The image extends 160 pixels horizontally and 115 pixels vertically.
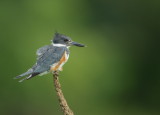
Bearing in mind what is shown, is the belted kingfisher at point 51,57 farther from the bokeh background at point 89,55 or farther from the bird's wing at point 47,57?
the bokeh background at point 89,55

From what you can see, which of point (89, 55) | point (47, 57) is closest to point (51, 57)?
point (47, 57)

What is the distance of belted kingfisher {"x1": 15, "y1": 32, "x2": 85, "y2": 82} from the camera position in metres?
3.98

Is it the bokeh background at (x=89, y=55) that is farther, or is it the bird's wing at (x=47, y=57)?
the bokeh background at (x=89, y=55)

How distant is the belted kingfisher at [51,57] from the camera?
398cm

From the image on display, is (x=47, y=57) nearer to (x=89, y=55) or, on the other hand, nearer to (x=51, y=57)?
(x=51, y=57)

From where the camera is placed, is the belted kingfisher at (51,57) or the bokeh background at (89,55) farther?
the bokeh background at (89,55)

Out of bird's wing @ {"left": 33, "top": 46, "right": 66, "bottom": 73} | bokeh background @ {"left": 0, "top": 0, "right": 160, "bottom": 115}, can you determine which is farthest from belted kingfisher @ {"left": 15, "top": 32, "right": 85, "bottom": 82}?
bokeh background @ {"left": 0, "top": 0, "right": 160, "bottom": 115}

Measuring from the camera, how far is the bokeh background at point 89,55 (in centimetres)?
1019

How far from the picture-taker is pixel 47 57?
4070mm

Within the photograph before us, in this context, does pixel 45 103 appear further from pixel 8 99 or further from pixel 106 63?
pixel 106 63

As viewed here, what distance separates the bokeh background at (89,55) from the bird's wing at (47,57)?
5.63 meters

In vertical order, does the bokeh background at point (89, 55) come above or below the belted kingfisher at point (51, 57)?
above

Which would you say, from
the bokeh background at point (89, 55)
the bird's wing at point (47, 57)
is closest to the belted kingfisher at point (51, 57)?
the bird's wing at point (47, 57)

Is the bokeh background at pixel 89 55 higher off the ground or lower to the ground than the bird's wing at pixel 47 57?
higher
